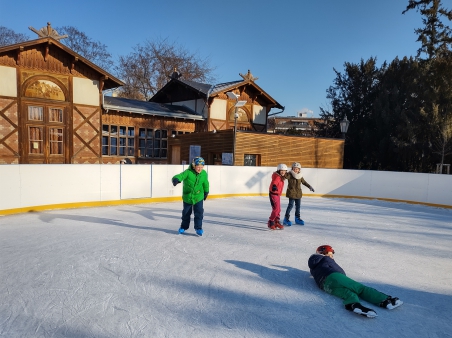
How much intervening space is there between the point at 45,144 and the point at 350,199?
1288 cm

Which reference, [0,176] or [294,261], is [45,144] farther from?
[294,261]

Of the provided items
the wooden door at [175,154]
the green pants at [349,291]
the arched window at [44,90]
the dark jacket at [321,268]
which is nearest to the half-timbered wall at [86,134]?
the arched window at [44,90]

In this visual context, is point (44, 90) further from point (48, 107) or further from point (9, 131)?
point (9, 131)

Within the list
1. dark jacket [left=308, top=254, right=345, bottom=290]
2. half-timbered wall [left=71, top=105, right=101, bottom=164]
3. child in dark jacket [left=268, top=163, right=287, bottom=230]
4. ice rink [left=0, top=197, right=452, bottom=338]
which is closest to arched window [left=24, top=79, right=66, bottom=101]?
half-timbered wall [left=71, top=105, right=101, bottom=164]

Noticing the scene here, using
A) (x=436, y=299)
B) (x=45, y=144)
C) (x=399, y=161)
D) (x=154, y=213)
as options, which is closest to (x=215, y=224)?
(x=154, y=213)

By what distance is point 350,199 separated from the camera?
43.8 ft

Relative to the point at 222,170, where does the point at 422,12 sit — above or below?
above

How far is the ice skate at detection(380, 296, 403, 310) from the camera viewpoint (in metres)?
3.27

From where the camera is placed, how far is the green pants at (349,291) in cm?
332

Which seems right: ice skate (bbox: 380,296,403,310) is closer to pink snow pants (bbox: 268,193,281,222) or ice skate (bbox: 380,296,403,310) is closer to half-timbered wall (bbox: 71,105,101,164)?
pink snow pants (bbox: 268,193,281,222)

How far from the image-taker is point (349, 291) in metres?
3.38

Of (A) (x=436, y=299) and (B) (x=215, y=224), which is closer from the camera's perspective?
(A) (x=436, y=299)

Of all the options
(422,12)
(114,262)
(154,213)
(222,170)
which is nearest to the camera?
(114,262)

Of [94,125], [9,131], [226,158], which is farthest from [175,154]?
[9,131]
